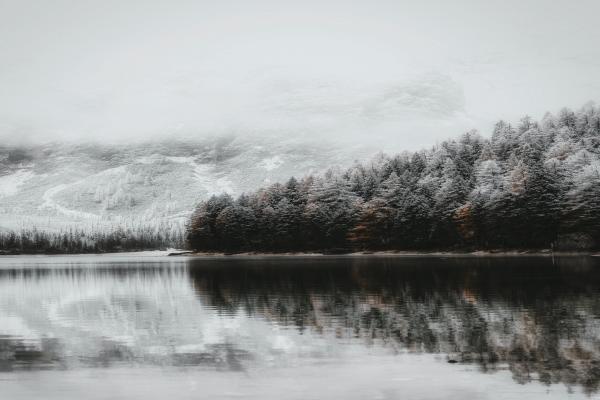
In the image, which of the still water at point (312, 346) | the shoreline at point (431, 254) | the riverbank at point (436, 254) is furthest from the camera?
the riverbank at point (436, 254)

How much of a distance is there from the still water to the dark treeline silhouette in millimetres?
78304

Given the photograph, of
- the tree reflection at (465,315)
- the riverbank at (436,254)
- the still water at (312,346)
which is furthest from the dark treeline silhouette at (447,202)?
the still water at (312,346)

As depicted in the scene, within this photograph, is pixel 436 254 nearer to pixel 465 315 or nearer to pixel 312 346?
pixel 465 315

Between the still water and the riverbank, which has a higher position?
the still water

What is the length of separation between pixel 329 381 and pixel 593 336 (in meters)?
11.6

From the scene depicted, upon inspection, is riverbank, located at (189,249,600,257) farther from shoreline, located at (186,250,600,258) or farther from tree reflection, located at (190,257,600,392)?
tree reflection, located at (190,257,600,392)

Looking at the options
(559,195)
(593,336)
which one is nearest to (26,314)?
(593,336)

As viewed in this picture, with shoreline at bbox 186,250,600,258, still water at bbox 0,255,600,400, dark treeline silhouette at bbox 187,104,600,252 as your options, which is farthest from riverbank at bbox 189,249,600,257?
still water at bbox 0,255,600,400

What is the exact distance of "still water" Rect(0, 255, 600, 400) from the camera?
17.8 m

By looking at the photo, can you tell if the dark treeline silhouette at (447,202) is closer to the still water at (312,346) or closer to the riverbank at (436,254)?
the riverbank at (436,254)

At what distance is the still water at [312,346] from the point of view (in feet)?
58.3

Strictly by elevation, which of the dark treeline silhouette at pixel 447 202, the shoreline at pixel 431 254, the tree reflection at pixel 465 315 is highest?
the dark treeline silhouette at pixel 447 202

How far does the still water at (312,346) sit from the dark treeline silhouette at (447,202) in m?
78.3

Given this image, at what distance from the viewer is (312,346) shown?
2409cm
